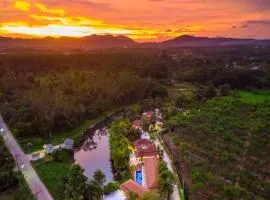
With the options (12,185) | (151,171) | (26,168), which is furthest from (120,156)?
(12,185)

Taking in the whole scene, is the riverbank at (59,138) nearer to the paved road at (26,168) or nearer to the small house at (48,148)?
the paved road at (26,168)

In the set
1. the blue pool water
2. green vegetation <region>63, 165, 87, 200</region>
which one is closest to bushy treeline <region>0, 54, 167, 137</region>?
the blue pool water

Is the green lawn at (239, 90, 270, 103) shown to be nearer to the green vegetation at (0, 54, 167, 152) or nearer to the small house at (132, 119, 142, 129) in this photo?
the green vegetation at (0, 54, 167, 152)

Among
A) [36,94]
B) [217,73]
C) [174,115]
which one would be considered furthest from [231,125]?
[217,73]

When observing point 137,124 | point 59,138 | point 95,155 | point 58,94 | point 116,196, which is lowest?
point 95,155

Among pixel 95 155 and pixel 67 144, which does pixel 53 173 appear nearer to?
pixel 67 144

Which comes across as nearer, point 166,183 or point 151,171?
point 166,183
